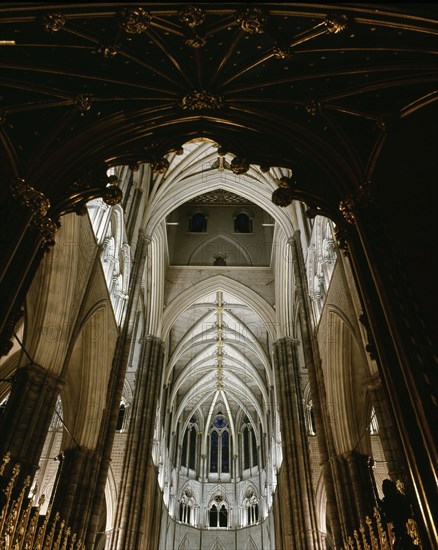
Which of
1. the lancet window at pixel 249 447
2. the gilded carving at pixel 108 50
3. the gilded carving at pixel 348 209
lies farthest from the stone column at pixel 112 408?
the lancet window at pixel 249 447

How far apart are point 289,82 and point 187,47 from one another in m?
1.24

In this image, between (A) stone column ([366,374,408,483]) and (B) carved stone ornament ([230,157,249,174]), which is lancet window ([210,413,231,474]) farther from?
(B) carved stone ornament ([230,157,249,174])

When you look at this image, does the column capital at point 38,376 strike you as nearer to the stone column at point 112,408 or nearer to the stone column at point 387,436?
the stone column at point 112,408

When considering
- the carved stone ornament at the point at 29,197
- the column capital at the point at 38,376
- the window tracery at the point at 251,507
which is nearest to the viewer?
the carved stone ornament at the point at 29,197

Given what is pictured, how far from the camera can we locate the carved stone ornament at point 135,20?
4652 mm

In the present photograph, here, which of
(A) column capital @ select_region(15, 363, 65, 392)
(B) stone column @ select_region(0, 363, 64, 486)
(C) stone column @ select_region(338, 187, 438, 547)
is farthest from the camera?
(A) column capital @ select_region(15, 363, 65, 392)

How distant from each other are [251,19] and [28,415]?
6292 mm

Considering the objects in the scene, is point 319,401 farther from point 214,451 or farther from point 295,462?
point 214,451

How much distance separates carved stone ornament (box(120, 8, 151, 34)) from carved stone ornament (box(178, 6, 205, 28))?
1.12 ft

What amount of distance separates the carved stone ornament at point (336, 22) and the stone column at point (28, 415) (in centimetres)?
639

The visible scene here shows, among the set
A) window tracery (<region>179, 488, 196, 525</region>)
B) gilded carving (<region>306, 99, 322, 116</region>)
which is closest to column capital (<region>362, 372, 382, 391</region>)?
gilded carving (<region>306, 99, 322, 116</region>)

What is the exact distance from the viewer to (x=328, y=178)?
552 centimetres

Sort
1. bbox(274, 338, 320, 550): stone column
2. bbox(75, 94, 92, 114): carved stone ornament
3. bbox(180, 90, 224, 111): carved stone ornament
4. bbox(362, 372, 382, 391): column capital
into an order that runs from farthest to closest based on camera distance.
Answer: bbox(274, 338, 320, 550): stone column, bbox(362, 372, 382, 391): column capital, bbox(180, 90, 224, 111): carved stone ornament, bbox(75, 94, 92, 114): carved stone ornament

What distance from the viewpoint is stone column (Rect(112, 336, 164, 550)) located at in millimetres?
12562
